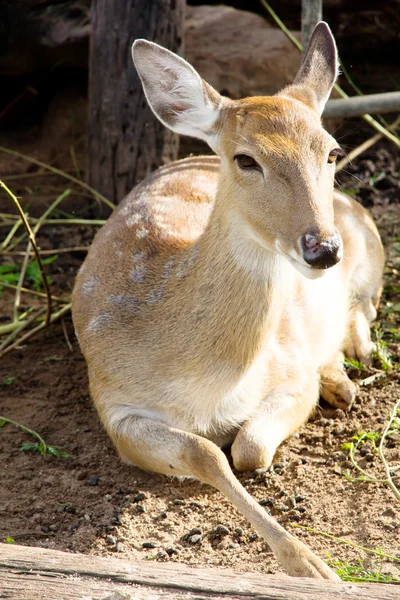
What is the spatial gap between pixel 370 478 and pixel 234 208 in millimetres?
1428

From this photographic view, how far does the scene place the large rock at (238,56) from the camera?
786cm

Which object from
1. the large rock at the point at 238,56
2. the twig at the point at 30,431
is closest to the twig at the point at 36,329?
the twig at the point at 30,431

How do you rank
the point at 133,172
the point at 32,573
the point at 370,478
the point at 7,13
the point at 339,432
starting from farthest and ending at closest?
the point at 7,13
the point at 133,172
the point at 339,432
the point at 370,478
the point at 32,573

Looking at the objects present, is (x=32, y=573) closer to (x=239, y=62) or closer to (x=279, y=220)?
(x=279, y=220)

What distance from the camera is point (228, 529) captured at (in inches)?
154

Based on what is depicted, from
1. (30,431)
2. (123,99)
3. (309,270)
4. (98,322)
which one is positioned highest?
(309,270)

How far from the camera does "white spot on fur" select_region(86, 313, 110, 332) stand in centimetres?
453

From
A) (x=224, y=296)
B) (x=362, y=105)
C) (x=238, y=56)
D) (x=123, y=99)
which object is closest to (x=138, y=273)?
(x=224, y=296)

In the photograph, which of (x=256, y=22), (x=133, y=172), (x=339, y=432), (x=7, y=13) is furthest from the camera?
(x=256, y=22)

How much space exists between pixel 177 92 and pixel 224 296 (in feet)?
3.33

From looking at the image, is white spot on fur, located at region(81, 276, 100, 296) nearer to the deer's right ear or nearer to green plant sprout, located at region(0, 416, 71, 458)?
green plant sprout, located at region(0, 416, 71, 458)

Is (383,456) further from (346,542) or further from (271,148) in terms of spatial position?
(271,148)

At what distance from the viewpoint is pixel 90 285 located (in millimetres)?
4805

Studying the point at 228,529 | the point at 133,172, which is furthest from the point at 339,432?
the point at 133,172
